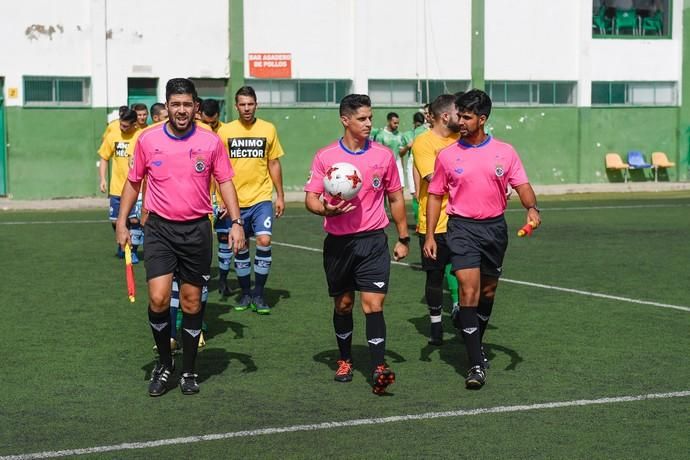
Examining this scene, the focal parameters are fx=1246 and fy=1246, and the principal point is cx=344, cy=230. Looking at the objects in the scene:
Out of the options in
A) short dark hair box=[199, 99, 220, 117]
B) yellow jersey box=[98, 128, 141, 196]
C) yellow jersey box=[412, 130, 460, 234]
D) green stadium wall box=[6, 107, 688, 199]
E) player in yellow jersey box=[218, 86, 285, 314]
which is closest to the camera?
yellow jersey box=[412, 130, 460, 234]

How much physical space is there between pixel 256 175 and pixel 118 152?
15.7 ft

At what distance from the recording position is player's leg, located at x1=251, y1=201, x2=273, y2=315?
12.9 metres

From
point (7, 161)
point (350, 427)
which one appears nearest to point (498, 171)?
point (350, 427)

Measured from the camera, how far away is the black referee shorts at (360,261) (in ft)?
30.8

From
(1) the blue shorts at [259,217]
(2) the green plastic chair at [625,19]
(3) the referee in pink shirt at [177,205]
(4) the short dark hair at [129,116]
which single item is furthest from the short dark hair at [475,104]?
(2) the green plastic chair at [625,19]

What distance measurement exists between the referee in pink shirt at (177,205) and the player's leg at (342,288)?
72 centimetres

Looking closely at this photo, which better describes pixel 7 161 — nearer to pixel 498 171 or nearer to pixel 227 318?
pixel 227 318

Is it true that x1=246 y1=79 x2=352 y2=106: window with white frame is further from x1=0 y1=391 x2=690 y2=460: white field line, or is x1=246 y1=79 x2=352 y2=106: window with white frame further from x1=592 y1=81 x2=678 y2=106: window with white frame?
x1=0 y1=391 x2=690 y2=460: white field line

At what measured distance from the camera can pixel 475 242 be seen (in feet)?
31.0

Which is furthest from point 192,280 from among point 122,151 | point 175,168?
point 122,151

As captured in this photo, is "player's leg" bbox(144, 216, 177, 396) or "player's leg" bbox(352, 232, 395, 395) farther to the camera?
"player's leg" bbox(352, 232, 395, 395)

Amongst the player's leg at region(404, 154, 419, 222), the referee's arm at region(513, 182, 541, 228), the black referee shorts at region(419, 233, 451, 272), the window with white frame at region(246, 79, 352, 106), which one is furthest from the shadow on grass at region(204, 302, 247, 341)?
the window with white frame at region(246, 79, 352, 106)

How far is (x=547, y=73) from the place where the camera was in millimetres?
35938

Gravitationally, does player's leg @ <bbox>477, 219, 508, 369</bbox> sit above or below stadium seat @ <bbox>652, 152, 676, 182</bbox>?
below
